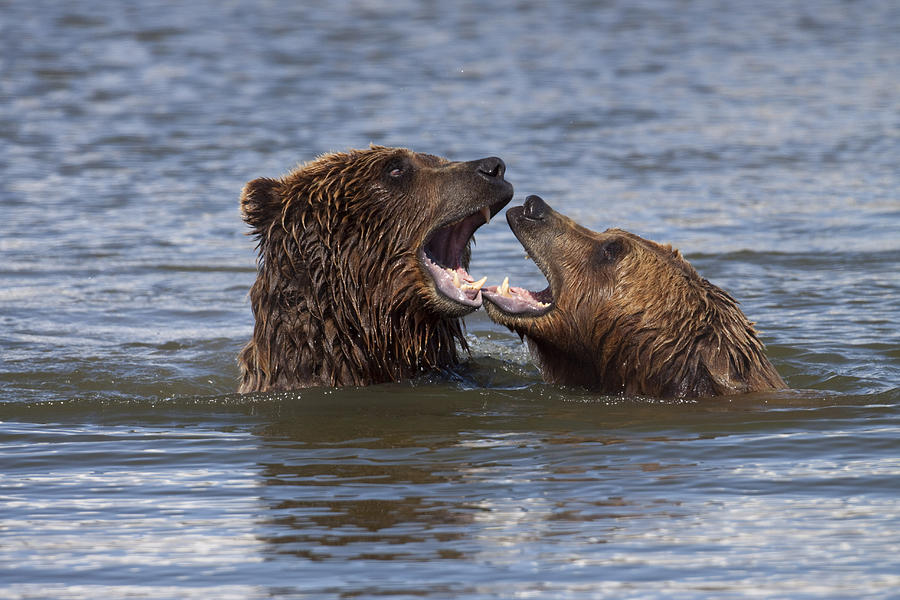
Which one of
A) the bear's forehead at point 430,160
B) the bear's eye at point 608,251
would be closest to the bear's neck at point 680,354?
the bear's eye at point 608,251

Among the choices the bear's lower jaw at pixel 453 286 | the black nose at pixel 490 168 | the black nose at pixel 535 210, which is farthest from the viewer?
the black nose at pixel 535 210

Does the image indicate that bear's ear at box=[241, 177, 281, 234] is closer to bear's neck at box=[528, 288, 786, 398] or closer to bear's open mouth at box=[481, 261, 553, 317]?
bear's open mouth at box=[481, 261, 553, 317]

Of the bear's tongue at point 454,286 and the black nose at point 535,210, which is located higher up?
the black nose at point 535,210

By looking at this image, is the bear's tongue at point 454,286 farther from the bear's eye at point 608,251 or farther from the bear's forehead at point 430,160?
the bear's eye at point 608,251

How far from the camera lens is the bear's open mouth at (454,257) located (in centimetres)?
807

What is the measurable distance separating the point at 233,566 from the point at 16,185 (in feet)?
40.8

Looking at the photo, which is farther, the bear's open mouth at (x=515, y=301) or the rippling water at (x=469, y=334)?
the bear's open mouth at (x=515, y=301)

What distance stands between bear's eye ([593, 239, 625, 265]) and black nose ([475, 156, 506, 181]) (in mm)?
764

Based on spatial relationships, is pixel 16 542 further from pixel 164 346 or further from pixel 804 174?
pixel 804 174

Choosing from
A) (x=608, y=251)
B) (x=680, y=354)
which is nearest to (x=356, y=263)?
(x=608, y=251)

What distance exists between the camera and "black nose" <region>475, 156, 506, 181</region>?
8203 mm

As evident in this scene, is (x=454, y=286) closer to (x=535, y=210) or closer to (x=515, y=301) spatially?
(x=515, y=301)

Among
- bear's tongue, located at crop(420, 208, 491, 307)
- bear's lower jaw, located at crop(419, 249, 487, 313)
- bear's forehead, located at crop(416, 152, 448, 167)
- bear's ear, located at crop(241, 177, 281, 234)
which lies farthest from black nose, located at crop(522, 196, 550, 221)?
bear's ear, located at crop(241, 177, 281, 234)

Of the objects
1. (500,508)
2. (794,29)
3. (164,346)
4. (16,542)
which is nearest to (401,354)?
(500,508)
